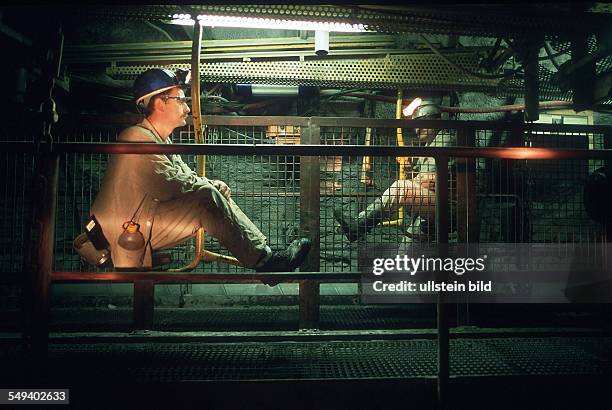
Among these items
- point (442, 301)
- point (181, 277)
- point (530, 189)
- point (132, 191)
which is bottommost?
point (442, 301)

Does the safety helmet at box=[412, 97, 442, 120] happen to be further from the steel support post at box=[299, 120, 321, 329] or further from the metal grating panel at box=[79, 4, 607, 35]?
the steel support post at box=[299, 120, 321, 329]

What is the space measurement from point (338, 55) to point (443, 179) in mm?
3145

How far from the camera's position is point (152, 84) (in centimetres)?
301

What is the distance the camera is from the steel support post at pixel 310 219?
3.87 metres

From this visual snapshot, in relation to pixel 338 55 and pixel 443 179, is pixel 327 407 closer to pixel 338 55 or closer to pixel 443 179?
pixel 443 179

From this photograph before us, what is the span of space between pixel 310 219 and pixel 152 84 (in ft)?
6.62

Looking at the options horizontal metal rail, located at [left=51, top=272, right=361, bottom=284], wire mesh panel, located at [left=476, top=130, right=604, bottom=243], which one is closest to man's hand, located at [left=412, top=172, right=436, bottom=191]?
wire mesh panel, located at [left=476, top=130, right=604, bottom=243]

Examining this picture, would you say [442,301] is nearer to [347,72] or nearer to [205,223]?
[205,223]

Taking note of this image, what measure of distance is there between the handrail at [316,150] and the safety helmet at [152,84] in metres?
1.11

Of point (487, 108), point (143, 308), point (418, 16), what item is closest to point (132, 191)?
point (143, 308)

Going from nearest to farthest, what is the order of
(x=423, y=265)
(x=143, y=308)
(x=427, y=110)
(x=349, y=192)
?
(x=423, y=265), (x=143, y=308), (x=349, y=192), (x=427, y=110)

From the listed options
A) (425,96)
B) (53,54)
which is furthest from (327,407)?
(425,96)

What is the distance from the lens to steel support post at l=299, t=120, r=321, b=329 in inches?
152

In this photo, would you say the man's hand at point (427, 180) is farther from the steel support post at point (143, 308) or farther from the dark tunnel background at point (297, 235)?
the steel support post at point (143, 308)
